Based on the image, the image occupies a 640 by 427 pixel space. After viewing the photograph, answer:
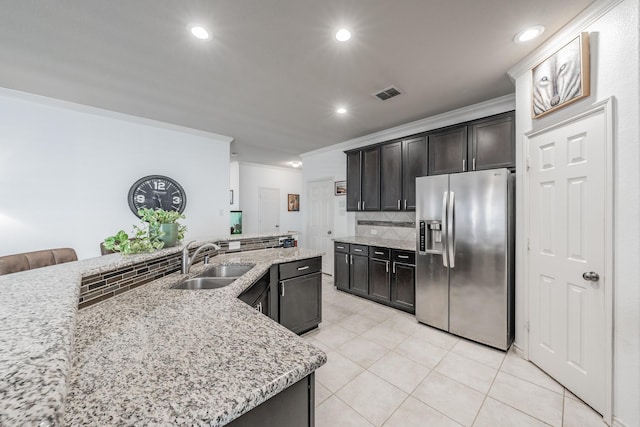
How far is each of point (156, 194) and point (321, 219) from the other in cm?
303

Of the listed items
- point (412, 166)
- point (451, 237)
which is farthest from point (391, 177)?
point (451, 237)

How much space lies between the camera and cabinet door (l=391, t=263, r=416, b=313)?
3.11 metres

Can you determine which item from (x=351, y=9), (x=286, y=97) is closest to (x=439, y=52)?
(x=351, y=9)

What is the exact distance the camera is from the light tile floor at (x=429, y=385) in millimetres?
1586

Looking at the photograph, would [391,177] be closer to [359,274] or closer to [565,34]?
[359,274]

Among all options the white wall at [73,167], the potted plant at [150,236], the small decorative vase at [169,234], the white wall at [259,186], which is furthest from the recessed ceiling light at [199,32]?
the white wall at [259,186]

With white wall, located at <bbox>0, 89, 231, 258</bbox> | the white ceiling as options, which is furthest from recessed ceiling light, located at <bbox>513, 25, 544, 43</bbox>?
white wall, located at <bbox>0, 89, 231, 258</bbox>

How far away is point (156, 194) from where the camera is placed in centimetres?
357

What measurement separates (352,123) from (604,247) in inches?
117

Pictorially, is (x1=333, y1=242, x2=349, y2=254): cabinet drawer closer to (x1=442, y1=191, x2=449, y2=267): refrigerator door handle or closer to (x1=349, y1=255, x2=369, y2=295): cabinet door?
(x1=349, y1=255, x2=369, y2=295): cabinet door

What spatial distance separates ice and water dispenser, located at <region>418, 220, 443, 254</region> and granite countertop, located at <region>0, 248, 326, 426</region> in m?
2.21

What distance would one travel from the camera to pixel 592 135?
1625mm

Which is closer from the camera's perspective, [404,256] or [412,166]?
[404,256]

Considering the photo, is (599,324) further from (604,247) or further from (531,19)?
(531,19)
